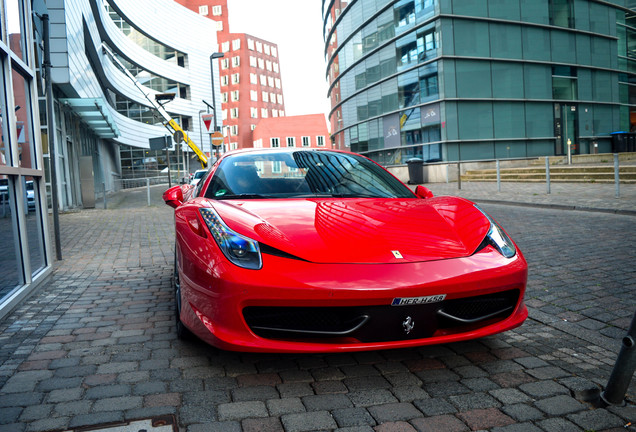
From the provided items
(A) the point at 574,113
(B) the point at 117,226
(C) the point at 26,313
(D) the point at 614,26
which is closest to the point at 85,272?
(C) the point at 26,313

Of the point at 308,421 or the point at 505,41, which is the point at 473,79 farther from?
the point at 308,421

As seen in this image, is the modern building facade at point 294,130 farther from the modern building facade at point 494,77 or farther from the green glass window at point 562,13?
the green glass window at point 562,13

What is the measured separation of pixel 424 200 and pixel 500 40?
24.4m

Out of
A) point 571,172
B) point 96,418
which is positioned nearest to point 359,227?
point 96,418

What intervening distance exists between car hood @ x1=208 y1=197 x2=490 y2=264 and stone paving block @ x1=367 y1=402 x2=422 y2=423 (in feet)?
2.17

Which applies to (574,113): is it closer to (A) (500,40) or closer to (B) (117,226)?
(A) (500,40)

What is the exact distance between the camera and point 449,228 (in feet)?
9.85

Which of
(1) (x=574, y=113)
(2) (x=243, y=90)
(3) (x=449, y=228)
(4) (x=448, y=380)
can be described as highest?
(2) (x=243, y=90)

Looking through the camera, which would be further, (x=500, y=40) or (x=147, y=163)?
(x=147, y=163)

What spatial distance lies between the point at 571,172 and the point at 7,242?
1696 cm

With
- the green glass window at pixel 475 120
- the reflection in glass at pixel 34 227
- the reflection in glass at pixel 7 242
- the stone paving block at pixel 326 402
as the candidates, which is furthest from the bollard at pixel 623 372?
the green glass window at pixel 475 120

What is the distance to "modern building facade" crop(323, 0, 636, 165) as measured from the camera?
24.7 m

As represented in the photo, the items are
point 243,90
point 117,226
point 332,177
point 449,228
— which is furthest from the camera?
point 243,90

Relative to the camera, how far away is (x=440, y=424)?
2133mm
